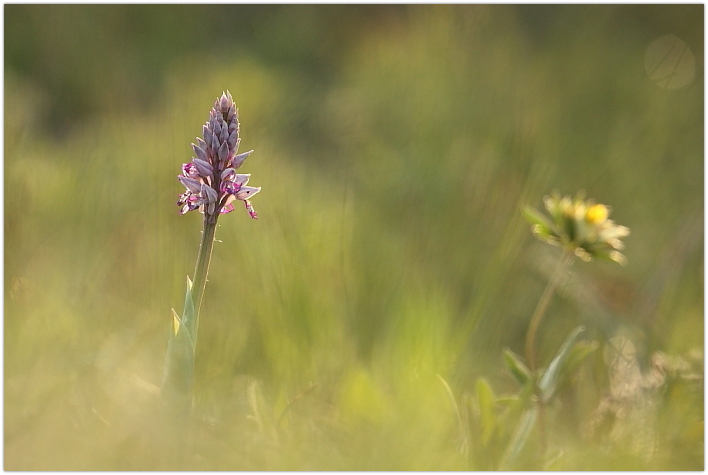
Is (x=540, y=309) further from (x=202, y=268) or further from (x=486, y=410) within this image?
(x=202, y=268)

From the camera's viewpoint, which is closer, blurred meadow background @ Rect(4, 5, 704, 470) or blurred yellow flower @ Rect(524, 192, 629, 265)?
blurred meadow background @ Rect(4, 5, 704, 470)

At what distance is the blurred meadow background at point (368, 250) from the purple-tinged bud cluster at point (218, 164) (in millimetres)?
81

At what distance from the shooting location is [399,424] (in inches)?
12.7

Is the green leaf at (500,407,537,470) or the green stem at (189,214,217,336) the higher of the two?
the green stem at (189,214,217,336)

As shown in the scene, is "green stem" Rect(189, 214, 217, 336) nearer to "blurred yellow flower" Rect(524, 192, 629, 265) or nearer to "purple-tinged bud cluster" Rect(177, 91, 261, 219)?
"purple-tinged bud cluster" Rect(177, 91, 261, 219)

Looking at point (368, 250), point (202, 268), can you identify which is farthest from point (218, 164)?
point (368, 250)

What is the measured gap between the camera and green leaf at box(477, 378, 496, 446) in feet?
1.25

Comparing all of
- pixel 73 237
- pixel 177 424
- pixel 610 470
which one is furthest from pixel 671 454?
pixel 73 237

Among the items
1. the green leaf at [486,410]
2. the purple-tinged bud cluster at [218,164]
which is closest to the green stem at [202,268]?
the purple-tinged bud cluster at [218,164]

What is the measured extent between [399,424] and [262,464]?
0.08 m

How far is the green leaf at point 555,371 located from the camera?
40 cm

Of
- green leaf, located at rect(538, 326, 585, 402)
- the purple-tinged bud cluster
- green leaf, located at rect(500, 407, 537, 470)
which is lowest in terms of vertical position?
green leaf, located at rect(500, 407, 537, 470)

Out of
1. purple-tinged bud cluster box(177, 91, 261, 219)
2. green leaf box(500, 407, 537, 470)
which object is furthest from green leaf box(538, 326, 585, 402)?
purple-tinged bud cluster box(177, 91, 261, 219)

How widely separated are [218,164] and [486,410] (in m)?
0.24
